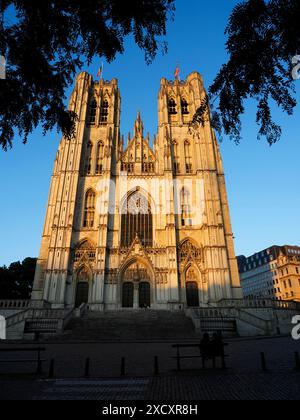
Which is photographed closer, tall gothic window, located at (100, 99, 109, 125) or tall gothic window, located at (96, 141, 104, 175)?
tall gothic window, located at (96, 141, 104, 175)

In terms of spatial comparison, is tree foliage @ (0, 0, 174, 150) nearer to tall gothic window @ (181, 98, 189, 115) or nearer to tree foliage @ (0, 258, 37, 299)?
tree foliage @ (0, 258, 37, 299)

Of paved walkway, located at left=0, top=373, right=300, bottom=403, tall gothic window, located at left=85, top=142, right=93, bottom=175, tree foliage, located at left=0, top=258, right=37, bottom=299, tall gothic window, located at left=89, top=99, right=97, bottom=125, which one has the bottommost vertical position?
paved walkway, located at left=0, top=373, right=300, bottom=403

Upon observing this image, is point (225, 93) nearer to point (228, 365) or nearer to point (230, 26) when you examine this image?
point (230, 26)

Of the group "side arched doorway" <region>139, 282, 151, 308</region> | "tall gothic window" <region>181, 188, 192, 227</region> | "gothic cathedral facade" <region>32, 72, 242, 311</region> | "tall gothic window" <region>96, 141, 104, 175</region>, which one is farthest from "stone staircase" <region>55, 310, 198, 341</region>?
"tall gothic window" <region>96, 141, 104, 175</region>

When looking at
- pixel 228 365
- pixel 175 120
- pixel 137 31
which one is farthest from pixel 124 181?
pixel 137 31

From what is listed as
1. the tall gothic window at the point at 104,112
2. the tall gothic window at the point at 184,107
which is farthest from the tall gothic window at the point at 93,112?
the tall gothic window at the point at 184,107

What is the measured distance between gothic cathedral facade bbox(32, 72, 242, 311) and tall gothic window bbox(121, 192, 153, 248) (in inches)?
4.5

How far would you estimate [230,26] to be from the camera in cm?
456

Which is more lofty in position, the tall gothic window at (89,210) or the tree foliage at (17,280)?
the tall gothic window at (89,210)

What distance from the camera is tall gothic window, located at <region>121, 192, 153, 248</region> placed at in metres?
31.4

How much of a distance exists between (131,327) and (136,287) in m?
9.25

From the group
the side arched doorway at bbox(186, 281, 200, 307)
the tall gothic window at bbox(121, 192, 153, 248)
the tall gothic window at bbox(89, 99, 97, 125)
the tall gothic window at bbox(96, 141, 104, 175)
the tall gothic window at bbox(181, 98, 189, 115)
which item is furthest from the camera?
the tall gothic window at bbox(181, 98, 189, 115)

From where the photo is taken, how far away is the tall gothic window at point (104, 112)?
39.5 meters

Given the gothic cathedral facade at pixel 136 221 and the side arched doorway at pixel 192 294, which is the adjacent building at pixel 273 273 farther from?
the gothic cathedral facade at pixel 136 221
